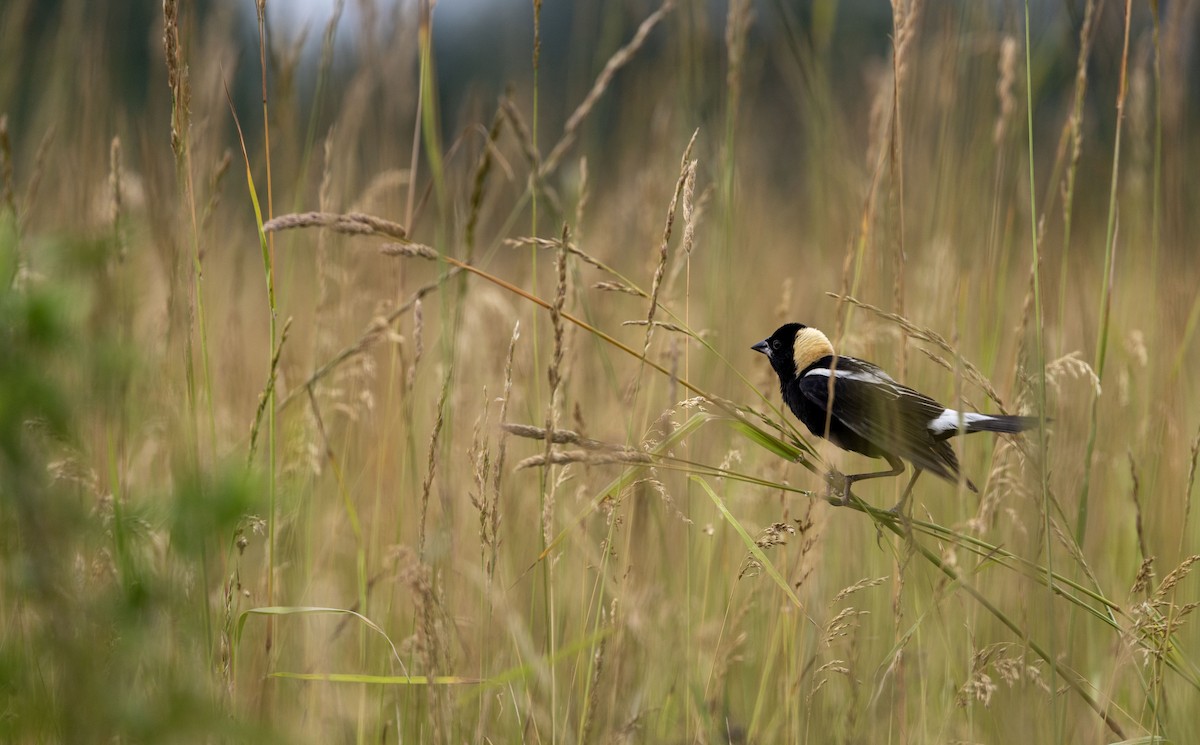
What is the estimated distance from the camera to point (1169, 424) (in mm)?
2484

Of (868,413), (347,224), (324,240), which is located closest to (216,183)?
(324,240)

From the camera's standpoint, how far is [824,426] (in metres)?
2.67

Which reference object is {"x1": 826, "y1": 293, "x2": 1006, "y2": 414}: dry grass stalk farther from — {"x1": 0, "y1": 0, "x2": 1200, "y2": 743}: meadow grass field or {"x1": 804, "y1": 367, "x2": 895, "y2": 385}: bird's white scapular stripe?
{"x1": 804, "y1": 367, "x2": 895, "y2": 385}: bird's white scapular stripe

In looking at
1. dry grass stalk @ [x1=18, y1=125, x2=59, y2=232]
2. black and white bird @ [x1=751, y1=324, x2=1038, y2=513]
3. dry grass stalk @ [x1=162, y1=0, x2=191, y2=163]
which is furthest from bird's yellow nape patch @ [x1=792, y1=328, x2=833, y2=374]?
dry grass stalk @ [x1=18, y1=125, x2=59, y2=232]

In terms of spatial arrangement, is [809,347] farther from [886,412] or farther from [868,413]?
[886,412]

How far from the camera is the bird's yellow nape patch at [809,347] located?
2.92m

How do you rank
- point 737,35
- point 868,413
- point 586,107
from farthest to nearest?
point 737,35, point 868,413, point 586,107

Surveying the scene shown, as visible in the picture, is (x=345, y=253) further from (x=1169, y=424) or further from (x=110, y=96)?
(x=1169, y=424)

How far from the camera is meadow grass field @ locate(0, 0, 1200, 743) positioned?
53.0 inches

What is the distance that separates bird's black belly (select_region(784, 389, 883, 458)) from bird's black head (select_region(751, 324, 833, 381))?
15cm

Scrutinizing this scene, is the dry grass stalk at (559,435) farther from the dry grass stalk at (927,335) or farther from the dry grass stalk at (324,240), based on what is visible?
the dry grass stalk at (324,240)

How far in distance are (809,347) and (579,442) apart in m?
1.57

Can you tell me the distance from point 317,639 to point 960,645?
5.04 ft

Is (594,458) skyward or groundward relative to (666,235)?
groundward
